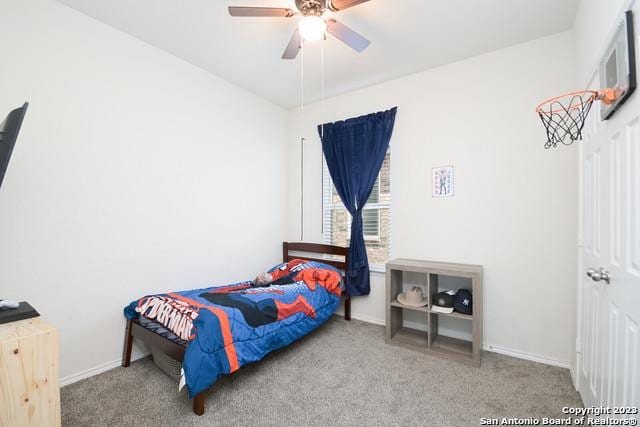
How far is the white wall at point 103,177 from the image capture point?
6.47ft

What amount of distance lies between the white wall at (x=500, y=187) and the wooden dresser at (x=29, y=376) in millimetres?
2829

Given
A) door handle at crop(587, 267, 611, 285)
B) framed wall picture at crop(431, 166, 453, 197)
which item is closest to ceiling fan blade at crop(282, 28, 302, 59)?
framed wall picture at crop(431, 166, 453, 197)

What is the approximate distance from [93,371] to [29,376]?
4.88ft

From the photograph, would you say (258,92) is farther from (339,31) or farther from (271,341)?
(271,341)

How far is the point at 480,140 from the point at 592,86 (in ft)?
3.21

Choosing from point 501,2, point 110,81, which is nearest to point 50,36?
point 110,81

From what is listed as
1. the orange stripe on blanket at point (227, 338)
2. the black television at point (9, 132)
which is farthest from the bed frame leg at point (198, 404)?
the black television at point (9, 132)

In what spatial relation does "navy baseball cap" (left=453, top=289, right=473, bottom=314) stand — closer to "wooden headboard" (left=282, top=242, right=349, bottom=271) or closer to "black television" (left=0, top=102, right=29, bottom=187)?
"wooden headboard" (left=282, top=242, right=349, bottom=271)

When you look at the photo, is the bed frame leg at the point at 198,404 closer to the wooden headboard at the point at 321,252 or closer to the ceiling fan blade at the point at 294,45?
the wooden headboard at the point at 321,252

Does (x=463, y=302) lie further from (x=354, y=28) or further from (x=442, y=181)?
(x=354, y=28)

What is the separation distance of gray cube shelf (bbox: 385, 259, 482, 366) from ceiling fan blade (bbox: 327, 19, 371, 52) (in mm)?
1918

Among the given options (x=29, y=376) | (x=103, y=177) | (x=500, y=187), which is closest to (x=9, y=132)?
(x=29, y=376)

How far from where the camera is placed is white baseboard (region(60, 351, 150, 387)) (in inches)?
83.8

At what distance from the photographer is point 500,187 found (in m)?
2.63
